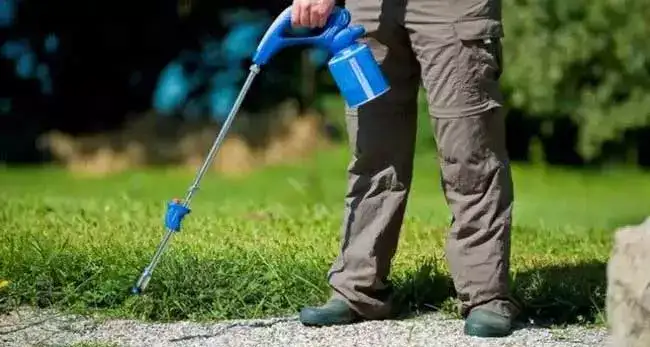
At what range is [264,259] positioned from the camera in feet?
17.7

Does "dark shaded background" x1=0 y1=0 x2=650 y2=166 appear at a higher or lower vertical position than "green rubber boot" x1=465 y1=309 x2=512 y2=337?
lower

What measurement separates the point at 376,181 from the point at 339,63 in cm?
51

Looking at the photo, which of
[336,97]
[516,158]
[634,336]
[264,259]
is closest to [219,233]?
[264,259]

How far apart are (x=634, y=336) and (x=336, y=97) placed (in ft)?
34.0

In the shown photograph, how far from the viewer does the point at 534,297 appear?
16.7 ft

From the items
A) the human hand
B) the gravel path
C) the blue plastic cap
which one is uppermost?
the human hand

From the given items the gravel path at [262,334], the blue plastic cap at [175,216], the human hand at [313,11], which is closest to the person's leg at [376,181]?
the gravel path at [262,334]

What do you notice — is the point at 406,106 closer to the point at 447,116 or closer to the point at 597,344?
the point at 447,116

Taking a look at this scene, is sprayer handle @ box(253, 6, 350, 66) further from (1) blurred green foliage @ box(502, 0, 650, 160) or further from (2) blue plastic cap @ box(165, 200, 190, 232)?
A: (1) blurred green foliage @ box(502, 0, 650, 160)

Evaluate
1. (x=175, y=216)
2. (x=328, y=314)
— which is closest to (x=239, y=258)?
(x=175, y=216)

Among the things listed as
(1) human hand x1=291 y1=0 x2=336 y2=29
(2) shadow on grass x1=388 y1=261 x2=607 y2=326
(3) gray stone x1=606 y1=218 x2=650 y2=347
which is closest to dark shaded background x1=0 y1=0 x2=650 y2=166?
(2) shadow on grass x1=388 y1=261 x2=607 y2=326

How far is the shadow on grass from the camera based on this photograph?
→ 5.00 meters

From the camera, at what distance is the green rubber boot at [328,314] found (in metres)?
4.76

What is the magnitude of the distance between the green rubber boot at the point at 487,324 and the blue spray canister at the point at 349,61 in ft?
2.85
